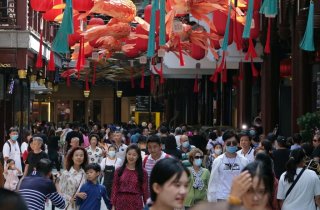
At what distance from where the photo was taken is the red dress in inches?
400

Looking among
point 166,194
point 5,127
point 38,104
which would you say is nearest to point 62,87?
point 38,104

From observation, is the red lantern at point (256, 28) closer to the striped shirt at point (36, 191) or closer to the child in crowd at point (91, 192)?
the child in crowd at point (91, 192)

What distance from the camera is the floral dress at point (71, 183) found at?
10.7 metres

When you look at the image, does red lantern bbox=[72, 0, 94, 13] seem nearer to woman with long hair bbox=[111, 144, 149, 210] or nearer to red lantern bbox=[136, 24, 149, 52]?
red lantern bbox=[136, 24, 149, 52]

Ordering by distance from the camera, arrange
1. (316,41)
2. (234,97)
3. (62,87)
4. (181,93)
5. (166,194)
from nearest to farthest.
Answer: (166,194) < (316,41) < (234,97) < (181,93) < (62,87)

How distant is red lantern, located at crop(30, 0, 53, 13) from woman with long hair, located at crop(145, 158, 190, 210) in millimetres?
Answer: 15761

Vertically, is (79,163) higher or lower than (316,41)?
lower

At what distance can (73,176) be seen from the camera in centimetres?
1096

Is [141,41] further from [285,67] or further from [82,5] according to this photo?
[285,67]

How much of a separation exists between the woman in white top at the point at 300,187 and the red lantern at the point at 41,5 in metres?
12.4

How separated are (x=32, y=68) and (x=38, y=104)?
110 ft

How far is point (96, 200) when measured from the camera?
34.5ft

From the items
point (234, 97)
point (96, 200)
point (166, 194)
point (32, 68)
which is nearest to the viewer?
point (166, 194)

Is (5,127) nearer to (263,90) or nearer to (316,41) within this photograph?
(263,90)
